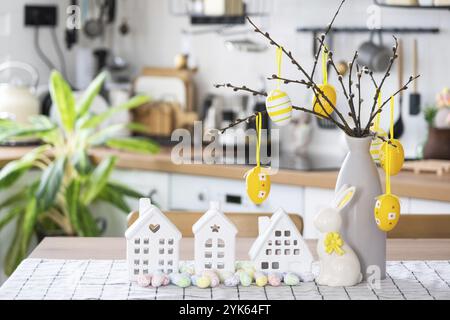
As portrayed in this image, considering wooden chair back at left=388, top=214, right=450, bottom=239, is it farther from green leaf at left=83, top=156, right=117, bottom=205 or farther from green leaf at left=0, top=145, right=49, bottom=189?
green leaf at left=0, top=145, right=49, bottom=189

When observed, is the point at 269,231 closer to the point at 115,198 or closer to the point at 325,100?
the point at 325,100

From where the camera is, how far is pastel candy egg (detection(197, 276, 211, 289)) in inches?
73.3

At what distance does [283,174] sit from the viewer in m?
3.54

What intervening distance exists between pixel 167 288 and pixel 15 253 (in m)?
2.05

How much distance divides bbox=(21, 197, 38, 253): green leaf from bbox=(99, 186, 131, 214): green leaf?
0.96ft

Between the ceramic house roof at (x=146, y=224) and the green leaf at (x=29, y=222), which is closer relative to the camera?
the ceramic house roof at (x=146, y=224)

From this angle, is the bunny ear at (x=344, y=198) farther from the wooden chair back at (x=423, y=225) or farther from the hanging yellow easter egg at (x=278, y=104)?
the wooden chair back at (x=423, y=225)

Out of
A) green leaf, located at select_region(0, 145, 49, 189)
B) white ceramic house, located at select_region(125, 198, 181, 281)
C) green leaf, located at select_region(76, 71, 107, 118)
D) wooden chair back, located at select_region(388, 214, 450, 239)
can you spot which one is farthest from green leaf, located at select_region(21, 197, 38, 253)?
white ceramic house, located at select_region(125, 198, 181, 281)

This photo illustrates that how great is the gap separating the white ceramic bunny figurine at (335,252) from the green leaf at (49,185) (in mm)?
1934

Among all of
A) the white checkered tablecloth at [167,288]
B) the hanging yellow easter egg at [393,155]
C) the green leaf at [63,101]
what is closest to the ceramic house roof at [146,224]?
the white checkered tablecloth at [167,288]

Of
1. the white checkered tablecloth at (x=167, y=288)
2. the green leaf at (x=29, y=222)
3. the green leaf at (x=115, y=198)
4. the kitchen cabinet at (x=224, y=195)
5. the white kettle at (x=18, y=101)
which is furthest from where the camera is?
the white kettle at (x=18, y=101)

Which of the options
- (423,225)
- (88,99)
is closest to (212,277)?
(423,225)

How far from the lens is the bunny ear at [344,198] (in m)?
1.89
